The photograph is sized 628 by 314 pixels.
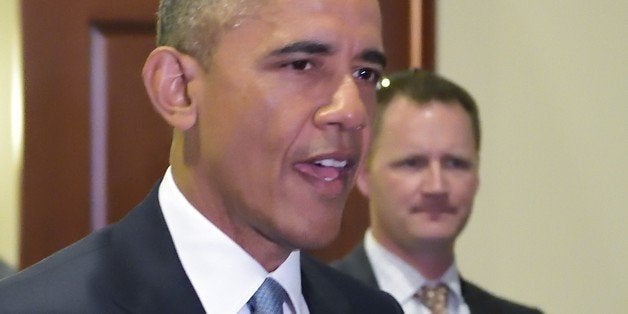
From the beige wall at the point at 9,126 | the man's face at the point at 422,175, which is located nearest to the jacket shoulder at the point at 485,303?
the man's face at the point at 422,175

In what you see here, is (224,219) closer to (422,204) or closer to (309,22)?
(309,22)

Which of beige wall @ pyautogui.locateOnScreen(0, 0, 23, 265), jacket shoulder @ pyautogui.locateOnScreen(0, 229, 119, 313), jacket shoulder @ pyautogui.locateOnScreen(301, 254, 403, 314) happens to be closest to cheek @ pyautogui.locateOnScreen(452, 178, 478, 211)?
jacket shoulder @ pyautogui.locateOnScreen(301, 254, 403, 314)

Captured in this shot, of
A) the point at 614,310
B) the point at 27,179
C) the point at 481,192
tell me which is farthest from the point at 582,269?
the point at 27,179

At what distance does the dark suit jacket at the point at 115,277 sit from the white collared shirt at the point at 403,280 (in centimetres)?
67

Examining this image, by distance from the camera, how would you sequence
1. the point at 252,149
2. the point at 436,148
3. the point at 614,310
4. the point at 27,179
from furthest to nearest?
the point at 614,310
the point at 27,179
the point at 436,148
the point at 252,149

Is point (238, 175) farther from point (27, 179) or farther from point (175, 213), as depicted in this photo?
point (27, 179)

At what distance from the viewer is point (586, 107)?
2.33 meters

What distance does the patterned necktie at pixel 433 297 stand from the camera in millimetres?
1820

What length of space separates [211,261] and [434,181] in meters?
0.69

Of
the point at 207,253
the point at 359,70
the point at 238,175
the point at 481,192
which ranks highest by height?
the point at 359,70

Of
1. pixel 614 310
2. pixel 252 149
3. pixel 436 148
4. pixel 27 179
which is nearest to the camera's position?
pixel 252 149

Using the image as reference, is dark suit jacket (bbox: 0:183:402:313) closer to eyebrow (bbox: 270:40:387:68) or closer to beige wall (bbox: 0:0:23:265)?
eyebrow (bbox: 270:40:387:68)

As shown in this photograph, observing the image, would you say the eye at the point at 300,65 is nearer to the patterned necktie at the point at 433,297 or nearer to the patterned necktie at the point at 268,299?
the patterned necktie at the point at 268,299

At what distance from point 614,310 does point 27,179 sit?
134 cm
